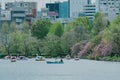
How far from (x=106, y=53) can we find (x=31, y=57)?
1081 inches

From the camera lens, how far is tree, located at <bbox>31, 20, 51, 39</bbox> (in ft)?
497

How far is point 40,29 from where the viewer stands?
509 feet

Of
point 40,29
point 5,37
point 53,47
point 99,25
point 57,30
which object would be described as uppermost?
point 99,25

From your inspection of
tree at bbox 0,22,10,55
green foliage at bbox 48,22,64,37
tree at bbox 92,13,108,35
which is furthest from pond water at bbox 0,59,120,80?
green foliage at bbox 48,22,64,37

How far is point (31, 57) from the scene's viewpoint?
5217 inches

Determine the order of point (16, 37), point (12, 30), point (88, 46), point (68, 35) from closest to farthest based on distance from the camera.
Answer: point (88, 46) → point (68, 35) → point (16, 37) → point (12, 30)

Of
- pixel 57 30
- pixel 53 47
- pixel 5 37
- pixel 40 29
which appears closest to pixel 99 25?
pixel 53 47

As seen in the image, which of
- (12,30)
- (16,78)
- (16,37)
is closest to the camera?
(16,78)

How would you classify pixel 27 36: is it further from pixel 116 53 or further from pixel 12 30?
pixel 116 53

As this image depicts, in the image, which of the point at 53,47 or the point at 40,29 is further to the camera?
the point at 40,29

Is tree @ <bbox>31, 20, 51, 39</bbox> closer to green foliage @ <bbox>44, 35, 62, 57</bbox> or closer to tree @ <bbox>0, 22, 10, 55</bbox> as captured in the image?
tree @ <bbox>0, 22, 10, 55</bbox>

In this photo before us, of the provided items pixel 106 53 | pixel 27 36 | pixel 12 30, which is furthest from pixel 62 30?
pixel 106 53

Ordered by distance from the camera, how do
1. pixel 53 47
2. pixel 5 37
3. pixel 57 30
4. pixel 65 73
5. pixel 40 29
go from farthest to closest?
pixel 40 29
pixel 5 37
pixel 57 30
pixel 53 47
pixel 65 73

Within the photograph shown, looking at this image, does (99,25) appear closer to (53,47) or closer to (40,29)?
(53,47)
